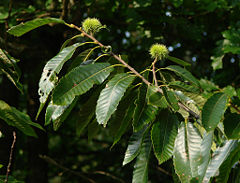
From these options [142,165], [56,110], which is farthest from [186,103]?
[56,110]

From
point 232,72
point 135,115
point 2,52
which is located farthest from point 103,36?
point 135,115

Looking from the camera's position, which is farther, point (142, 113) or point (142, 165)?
point (142, 165)

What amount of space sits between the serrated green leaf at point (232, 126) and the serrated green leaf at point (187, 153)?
0.13 metres

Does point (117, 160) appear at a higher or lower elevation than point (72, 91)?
lower

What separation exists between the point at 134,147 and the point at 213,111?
33 cm

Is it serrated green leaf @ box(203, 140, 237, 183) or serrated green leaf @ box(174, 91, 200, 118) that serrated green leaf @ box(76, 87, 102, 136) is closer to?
serrated green leaf @ box(174, 91, 200, 118)

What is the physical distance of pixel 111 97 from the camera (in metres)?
1.13

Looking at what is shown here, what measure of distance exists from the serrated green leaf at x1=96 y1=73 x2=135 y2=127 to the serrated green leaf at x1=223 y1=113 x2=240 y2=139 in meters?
0.37

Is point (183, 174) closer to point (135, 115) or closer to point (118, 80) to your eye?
point (135, 115)

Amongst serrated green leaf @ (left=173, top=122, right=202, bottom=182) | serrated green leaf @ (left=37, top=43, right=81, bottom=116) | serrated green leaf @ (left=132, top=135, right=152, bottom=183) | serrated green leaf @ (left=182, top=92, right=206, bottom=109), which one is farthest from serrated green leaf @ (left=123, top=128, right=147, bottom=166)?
serrated green leaf @ (left=37, top=43, right=81, bottom=116)

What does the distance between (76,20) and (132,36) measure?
1478mm

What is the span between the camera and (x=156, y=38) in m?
2.47

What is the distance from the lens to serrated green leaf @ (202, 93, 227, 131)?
1058 mm

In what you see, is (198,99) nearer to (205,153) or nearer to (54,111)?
(205,153)
